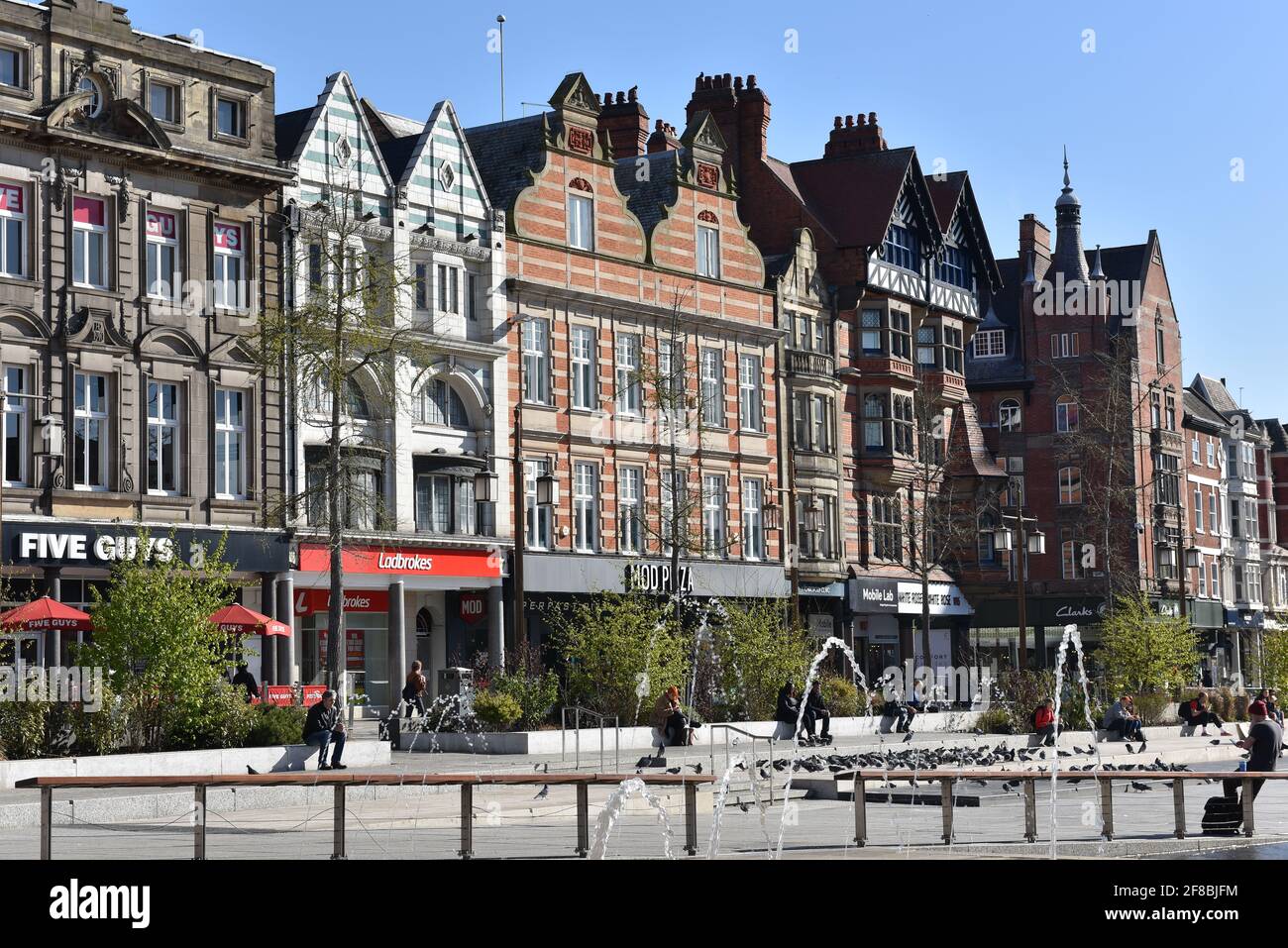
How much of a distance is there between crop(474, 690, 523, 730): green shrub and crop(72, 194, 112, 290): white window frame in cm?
1211

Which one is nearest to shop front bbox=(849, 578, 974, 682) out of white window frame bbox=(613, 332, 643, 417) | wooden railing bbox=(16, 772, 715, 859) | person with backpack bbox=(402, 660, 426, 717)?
white window frame bbox=(613, 332, 643, 417)

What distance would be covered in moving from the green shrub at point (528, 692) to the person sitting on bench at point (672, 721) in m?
2.08

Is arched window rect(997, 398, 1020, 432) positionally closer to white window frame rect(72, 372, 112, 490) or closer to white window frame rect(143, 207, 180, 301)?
white window frame rect(143, 207, 180, 301)

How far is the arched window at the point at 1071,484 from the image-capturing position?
75.2m

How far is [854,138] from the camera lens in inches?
2562

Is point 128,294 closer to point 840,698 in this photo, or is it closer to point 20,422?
point 20,422

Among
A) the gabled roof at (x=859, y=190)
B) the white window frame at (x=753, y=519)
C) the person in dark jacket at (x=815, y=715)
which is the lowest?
the person in dark jacket at (x=815, y=715)

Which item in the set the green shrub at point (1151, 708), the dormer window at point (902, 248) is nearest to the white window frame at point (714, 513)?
the dormer window at point (902, 248)

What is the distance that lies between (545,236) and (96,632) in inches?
874

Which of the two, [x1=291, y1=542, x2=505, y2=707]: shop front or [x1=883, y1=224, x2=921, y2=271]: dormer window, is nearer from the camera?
[x1=291, y1=542, x2=505, y2=707]: shop front

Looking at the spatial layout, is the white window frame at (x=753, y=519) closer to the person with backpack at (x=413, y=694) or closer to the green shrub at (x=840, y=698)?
the green shrub at (x=840, y=698)

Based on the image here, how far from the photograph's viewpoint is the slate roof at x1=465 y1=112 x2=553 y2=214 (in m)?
49.4

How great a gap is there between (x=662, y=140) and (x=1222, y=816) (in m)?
40.8
